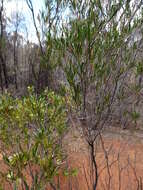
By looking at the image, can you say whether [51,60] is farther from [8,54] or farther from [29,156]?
[8,54]

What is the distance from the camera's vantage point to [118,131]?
19.8 ft

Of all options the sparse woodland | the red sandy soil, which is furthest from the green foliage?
the red sandy soil

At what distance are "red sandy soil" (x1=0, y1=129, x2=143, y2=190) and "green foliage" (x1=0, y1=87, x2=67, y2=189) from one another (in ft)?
3.19

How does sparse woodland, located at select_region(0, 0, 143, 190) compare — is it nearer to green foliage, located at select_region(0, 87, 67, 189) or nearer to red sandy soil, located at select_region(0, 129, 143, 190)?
green foliage, located at select_region(0, 87, 67, 189)

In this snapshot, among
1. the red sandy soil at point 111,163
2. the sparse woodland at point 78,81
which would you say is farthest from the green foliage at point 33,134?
the red sandy soil at point 111,163

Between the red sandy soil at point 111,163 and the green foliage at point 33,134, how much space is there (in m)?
0.97

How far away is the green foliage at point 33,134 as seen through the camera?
1.81 metres

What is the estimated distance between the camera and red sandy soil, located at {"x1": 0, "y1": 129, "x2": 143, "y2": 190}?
10.8 ft

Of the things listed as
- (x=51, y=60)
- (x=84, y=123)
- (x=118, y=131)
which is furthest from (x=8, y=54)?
(x=84, y=123)

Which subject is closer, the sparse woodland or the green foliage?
the green foliage

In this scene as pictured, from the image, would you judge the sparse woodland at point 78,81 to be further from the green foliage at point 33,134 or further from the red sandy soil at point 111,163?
the red sandy soil at point 111,163

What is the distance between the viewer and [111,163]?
3.55 m

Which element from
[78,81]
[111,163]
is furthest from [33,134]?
[111,163]

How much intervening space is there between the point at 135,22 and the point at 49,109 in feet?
4.52
